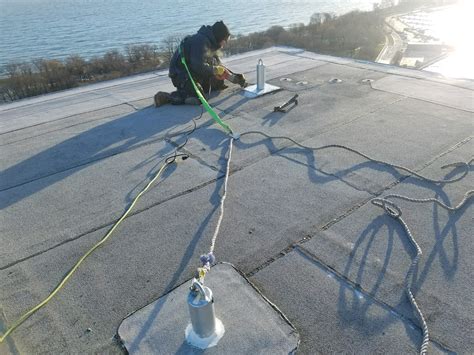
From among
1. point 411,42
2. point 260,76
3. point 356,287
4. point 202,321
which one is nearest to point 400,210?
point 356,287

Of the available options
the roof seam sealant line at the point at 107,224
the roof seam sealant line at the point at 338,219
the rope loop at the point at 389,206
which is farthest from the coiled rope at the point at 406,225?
the roof seam sealant line at the point at 107,224

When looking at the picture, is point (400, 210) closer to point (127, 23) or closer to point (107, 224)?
point (107, 224)

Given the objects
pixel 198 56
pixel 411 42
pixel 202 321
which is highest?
pixel 198 56

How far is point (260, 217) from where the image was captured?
3258 millimetres

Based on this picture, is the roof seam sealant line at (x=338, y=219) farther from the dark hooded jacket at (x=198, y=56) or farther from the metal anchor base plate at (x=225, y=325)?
the dark hooded jacket at (x=198, y=56)

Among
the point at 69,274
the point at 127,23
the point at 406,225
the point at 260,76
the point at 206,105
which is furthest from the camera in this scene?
the point at 127,23

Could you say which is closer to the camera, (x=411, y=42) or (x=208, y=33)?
(x=208, y=33)

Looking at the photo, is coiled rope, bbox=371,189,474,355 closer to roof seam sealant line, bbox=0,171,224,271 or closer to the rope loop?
the rope loop

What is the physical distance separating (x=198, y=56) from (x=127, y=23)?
31575 mm

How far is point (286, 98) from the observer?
5.97 meters

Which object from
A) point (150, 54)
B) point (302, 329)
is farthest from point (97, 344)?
point (150, 54)

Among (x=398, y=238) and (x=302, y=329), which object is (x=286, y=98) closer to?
(x=398, y=238)

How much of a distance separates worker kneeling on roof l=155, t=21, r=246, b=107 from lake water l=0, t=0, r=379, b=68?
18.7 meters

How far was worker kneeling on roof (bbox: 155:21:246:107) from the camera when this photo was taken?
576 cm
